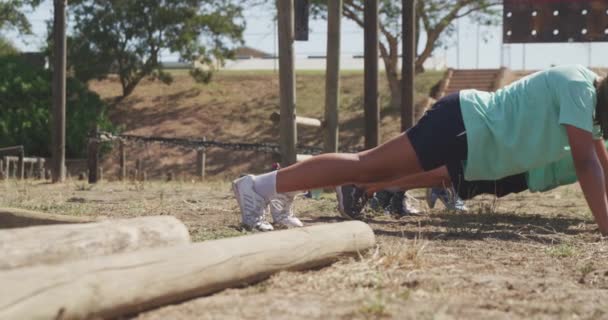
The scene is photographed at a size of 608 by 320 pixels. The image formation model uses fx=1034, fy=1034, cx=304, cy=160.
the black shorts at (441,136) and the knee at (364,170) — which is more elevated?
the black shorts at (441,136)

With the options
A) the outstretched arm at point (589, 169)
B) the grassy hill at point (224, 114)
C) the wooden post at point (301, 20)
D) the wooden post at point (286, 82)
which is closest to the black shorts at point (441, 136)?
the outstretched arm at point (589, 169)

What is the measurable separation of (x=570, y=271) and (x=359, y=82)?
103 ft

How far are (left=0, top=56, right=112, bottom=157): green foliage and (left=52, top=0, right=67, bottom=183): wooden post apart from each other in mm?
16592

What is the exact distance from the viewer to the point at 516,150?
562 cm

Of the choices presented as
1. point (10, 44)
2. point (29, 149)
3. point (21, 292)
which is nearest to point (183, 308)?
point (21, 292)

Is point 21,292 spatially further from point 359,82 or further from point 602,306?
point 359,82

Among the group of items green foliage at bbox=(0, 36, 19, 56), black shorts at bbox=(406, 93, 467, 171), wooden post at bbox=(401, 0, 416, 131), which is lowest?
black shorts at bbox=(406, 93, 467, 171)

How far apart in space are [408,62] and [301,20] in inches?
158

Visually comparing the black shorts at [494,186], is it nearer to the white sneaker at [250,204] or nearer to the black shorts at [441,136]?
the black shorts at [441,136]

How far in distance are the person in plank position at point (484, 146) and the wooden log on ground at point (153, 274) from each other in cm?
110

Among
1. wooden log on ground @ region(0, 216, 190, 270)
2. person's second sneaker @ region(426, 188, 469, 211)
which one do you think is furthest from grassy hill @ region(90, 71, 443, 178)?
wooden log on ground @ region(0, 216, 190, 270)

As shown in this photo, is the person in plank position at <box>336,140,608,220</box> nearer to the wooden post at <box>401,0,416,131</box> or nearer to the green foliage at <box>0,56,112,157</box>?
the wooden post at <box>401,0,416,131</box>

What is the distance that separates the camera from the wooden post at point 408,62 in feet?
Answer: 41.2

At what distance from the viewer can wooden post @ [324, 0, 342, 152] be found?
10.3 meters
